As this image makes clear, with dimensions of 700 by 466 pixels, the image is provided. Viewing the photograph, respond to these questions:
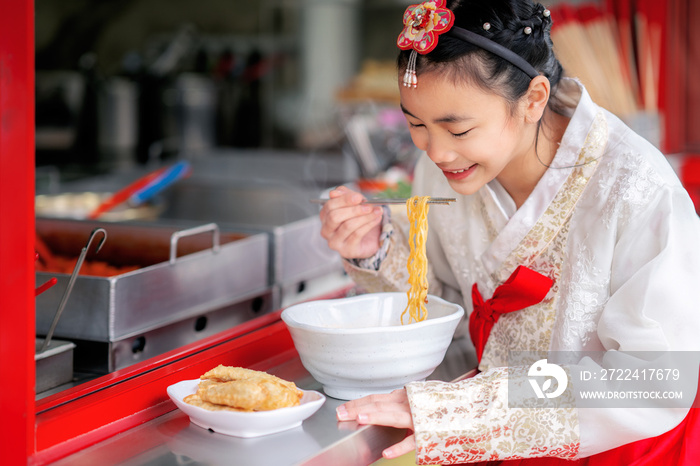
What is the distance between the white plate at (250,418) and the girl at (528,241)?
0.10 meters

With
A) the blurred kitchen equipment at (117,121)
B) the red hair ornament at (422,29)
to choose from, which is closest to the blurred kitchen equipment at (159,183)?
the red hair ornament at (422,29)

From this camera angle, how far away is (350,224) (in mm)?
1614

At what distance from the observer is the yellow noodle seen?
152 centimetres

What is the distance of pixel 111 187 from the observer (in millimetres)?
3246

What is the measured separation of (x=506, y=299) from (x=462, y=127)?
1.26ft

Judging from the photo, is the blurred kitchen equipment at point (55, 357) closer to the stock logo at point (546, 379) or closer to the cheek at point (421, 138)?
the cheek at point (421, 138)

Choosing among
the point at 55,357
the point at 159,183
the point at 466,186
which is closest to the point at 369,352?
the point at 466,186

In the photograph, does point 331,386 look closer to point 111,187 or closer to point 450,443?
point 450,443

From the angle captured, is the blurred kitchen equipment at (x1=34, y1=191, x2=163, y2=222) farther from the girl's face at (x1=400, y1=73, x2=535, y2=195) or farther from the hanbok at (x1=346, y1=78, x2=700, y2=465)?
the girl's face at (x1=400, y1=73, x2=535, y2=195)

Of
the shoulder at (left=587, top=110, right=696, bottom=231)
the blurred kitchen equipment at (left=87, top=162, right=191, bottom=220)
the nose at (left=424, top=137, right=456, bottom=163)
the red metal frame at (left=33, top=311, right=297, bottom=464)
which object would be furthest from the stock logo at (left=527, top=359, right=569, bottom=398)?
the blurred kitchen equipment at (left=87, top=162, right=191, bottom=220)

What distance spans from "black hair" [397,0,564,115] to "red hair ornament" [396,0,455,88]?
1 cm

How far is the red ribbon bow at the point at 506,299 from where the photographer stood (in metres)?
1.53

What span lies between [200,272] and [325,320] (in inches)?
19.1

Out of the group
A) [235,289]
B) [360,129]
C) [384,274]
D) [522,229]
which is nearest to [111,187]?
[360,129]
